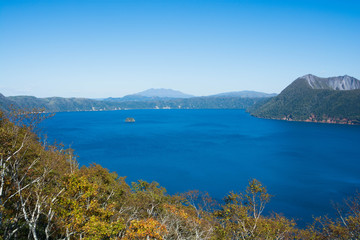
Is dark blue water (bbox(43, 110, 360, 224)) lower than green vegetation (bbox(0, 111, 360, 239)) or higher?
lower

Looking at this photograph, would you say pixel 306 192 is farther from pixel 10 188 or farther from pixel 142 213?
pixel 10 188

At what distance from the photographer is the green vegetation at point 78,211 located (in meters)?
10.3

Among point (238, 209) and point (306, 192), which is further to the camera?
point (306, 192)

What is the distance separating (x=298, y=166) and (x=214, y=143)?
39.1 meters

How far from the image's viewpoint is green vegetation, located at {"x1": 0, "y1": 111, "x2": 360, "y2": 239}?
1034 cm

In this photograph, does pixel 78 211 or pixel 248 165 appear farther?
pixel 248 165

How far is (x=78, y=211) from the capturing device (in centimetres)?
980

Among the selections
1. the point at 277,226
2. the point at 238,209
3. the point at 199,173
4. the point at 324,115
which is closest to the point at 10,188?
the point at 238,209

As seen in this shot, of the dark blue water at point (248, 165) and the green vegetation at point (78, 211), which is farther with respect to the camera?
the dark blue water at point (248, 165)

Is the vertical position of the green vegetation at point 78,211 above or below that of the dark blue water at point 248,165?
above

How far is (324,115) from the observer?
186125 millimetres

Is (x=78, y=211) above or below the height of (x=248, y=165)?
above

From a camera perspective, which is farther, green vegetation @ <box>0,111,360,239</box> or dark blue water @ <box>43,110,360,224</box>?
dark blue water @ <box>43,110,360,224</box>

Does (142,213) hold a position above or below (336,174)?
above
